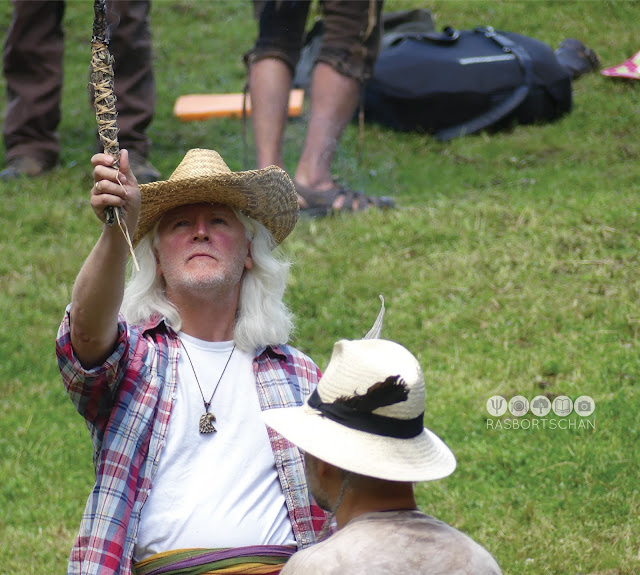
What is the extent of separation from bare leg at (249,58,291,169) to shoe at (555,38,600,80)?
11.0 ft

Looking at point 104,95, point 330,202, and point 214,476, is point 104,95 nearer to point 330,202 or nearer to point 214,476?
point 214,476

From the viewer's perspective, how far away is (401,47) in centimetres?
792

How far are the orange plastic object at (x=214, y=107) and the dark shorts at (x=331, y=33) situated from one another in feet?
4.90

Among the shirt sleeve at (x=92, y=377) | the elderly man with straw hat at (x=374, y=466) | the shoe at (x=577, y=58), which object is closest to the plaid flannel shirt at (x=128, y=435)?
the shirt sleeve at (x=92, y=377)

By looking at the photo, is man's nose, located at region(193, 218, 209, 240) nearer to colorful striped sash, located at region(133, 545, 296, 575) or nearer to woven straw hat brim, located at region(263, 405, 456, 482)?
colorful striped sash, located at region(133, 545, 296, 575)

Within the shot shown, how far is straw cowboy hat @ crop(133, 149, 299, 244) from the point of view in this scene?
318 cm

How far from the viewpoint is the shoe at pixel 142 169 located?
6293mm

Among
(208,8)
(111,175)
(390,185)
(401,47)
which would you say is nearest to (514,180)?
(390,185)

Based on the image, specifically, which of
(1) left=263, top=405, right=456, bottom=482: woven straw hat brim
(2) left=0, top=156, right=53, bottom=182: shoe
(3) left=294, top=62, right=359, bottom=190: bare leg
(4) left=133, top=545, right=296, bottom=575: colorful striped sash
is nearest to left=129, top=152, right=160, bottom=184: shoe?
(2) left=0, top=156, right=53, bottom=182: shoe

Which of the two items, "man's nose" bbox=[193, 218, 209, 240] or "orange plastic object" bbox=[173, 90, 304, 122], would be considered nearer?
"man's nose" bbox=[193, 218, 209, 240]

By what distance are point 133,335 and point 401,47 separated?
5.43 meters

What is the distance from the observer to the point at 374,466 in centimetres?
211

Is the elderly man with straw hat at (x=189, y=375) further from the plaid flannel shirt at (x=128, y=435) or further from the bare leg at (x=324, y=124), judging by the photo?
the bare leg at (x=324, y=124)

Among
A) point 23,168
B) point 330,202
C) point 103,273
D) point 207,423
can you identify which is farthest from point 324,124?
point 103,273
